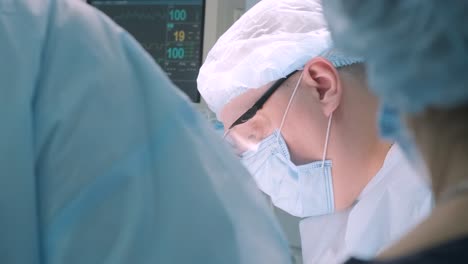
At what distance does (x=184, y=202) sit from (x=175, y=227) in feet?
0.11

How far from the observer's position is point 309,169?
144cm

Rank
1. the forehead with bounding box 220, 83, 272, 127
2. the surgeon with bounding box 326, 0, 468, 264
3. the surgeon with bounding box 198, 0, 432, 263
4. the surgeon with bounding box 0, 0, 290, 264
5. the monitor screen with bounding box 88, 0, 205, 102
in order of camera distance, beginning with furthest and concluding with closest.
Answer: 1. the monitor screen with bounding box 88, 0, 205, 102
2. the forehead with bounding box 220, 83, 272, 127
3. the surgeon with bounding box 198, 0, 432, 263
4. the surgeon with bounding box 0, 0, 290, 264
5. the surgeon with bounding box 326, 0, 468, 264

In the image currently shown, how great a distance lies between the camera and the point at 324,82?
1400mm

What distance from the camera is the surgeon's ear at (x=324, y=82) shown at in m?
1.38

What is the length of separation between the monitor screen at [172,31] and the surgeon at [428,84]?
1341 mm

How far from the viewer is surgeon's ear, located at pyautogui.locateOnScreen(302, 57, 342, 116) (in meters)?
1.38

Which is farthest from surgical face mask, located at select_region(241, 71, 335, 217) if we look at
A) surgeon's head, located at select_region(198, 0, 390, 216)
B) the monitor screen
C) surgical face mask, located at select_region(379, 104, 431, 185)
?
surgical face mask, located at select_region(379, 104, 431, 185)

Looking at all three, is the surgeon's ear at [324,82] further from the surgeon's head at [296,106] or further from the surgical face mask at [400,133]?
the surgical face mask at [400,133]

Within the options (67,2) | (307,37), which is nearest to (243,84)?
(307,37)

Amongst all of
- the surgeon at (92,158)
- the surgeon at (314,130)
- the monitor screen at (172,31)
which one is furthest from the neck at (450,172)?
the monitor screen at (172,31)

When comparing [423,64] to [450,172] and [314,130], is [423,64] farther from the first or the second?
[314,130]

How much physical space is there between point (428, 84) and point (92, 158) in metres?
0.45

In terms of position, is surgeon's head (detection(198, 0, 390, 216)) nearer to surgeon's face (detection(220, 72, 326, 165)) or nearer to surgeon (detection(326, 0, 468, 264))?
surgeon's face (detection(220, 72, 326, 165))

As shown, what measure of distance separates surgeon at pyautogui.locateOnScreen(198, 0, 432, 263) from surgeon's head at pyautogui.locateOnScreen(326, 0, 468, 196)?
29.3 inches
